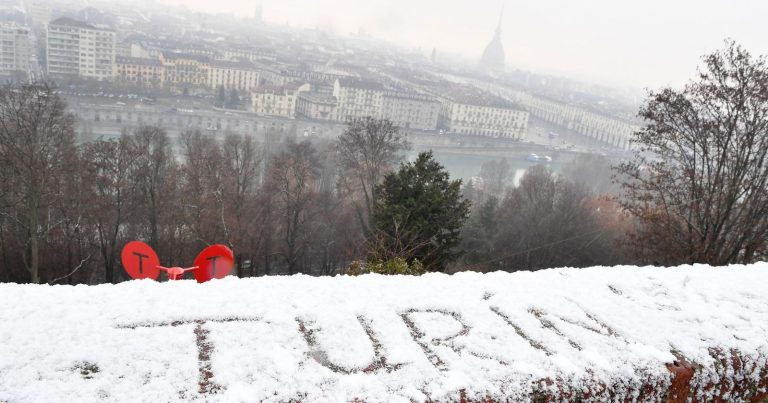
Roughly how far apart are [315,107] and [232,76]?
66.0ft

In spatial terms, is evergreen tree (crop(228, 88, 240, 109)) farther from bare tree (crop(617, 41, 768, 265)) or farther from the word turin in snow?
the word turin in snow

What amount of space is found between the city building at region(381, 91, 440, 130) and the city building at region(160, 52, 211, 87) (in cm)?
2667

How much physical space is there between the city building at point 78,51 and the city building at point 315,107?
25.8 meters

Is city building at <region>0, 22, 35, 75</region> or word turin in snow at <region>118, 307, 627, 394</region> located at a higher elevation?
word turin in snow at <region>118, 307, 627, 394</region>

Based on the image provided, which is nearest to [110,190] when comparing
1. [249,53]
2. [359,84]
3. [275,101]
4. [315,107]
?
[275,101]

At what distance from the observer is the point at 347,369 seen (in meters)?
2.32

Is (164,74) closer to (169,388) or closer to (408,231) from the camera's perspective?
(408,231)

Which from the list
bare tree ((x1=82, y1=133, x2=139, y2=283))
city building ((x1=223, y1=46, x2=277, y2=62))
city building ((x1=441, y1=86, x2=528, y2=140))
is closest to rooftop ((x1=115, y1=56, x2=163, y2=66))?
city building ((x1=223, y1=46, x2=277, y2=62))

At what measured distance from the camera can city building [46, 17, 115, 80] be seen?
68.6 m

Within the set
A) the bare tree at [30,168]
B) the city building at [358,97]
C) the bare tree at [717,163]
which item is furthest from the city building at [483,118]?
the bare tree at [717,163]

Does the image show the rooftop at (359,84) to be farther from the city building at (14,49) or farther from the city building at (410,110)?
the city building at (14,49)

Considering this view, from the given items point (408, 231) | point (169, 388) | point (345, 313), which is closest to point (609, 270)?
point (345, 313)

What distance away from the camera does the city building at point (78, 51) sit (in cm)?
6856

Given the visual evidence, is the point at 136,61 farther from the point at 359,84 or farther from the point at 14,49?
the point at 359,84
